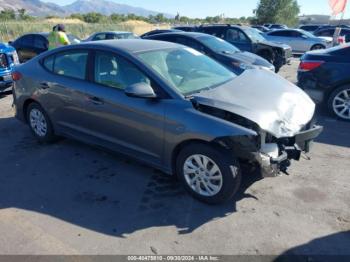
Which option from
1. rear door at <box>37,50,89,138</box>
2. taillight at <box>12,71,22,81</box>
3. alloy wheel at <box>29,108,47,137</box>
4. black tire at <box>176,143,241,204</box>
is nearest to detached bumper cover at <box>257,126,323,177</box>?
black tire at <box>176,143,241,204</box>

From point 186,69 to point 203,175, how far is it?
143cm

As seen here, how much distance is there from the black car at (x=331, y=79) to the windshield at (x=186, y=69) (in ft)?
9.31

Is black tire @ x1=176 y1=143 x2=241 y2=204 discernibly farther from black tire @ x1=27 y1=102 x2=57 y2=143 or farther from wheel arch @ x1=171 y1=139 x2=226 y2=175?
black tire @ x1=27 y1=102 x2=57 y2=143

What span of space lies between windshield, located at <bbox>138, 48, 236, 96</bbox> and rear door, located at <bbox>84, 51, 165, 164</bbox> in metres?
0.24

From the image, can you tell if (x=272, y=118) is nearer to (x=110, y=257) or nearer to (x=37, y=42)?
(x=110, y=257)

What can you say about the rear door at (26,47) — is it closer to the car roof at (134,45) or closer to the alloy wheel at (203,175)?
the car roof at (134,45)

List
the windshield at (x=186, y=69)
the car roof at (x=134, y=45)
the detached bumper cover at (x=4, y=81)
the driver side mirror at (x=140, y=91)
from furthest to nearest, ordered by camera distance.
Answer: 1. the detached bumper cover at (x=4, y=81)
2. the car roof at (x=134, y=45)
3. the windshield at (x=186, y=69)
4. the driver side mirror at (x=140, y=91)

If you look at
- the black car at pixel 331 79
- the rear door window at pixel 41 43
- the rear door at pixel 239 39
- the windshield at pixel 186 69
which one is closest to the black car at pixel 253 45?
the rear door at pixel 239 39

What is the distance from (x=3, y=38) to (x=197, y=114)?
2756 centimetres

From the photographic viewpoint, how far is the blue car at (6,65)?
813 cm

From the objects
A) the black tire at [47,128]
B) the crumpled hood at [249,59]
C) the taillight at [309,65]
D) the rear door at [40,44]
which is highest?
the taillight at [309,65]

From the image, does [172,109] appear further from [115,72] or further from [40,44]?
[40,44]

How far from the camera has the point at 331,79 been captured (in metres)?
6.57

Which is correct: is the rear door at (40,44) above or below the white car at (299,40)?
below
